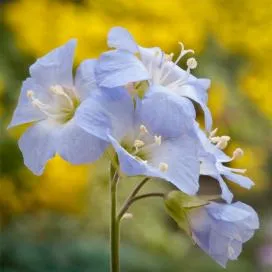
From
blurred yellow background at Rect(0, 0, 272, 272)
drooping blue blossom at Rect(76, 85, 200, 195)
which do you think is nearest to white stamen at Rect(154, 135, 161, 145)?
drooping blue blossom at Rect(76, 85, 200, 195)

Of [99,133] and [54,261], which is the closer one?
[99,133]

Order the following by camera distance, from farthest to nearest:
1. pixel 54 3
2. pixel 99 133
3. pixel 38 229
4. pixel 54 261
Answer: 1. pixel 54 3
2. pixel 38 229
3. pixel 54 261
4. pixel 99 133

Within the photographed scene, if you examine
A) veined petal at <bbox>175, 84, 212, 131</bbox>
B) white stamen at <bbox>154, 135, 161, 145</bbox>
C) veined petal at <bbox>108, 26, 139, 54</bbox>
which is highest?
veined petal at <bbox>108, 26, 139, 54</bbox>

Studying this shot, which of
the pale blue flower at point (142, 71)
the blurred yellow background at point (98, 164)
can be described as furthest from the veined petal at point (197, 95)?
the blurred yellow background at point (98, 164)

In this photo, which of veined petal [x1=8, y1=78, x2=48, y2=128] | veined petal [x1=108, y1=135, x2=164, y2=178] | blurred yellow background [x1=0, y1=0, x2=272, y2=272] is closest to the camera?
veined petal [x1=108, y1=135, x2=164, y2=178]

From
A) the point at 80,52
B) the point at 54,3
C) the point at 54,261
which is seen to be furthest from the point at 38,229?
the point at 54,3

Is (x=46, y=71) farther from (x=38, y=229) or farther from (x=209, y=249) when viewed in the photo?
(x=38, y=229)

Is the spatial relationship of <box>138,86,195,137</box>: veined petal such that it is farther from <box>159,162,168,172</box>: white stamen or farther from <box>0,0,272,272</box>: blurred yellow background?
<box>0,0,272,272</box>: blurred yellow background

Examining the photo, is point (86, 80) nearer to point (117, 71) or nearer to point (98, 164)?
point (117, 71)

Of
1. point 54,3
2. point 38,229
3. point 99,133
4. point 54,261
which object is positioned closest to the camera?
point 99,133
